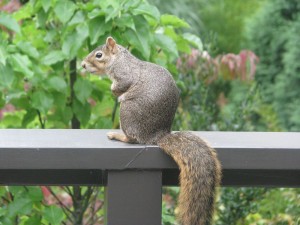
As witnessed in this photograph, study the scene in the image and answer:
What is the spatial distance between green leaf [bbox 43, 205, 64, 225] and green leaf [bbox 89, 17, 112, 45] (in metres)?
0.62

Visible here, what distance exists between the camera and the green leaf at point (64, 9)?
112 inches

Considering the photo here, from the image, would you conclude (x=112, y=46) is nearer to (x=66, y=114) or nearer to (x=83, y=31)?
(x=83, y=31)

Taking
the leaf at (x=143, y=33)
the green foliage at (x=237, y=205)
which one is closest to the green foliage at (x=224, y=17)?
the green foliage at (x=237, y=205)

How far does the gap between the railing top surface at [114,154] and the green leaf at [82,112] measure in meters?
1.01

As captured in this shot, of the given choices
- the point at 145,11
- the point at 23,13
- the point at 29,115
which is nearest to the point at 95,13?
the point at 145,11

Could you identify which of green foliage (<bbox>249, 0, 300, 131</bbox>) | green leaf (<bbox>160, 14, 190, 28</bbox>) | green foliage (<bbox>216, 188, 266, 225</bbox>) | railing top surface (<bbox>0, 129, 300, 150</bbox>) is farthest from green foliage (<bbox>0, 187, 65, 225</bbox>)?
green foliage (<bbox>249, 0, 300, 131</bbox>)

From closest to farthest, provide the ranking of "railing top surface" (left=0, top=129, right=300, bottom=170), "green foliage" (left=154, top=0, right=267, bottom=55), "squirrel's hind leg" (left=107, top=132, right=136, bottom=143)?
1. "railing top surface" (left=0, top=129, right=300, bottom=170)
2. "squirrel's hind leg" (left=107, top=132, right=136, bottom=143)
3. "green foliage" (left=154, top=0, right=267, bottom=55)

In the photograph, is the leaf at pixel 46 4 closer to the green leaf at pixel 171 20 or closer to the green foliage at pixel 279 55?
the green leaf at pixel 171 20

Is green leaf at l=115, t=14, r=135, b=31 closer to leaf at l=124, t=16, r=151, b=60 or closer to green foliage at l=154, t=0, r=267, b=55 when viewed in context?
leaf at l=124, t=16, r=151, b=60

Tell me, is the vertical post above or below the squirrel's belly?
below

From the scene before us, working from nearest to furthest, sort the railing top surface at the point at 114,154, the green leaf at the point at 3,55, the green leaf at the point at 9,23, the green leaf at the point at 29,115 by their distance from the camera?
the railing top surface at the point at 114,154 → the green leaf at the point at 3,55 → the green leaf at the point at 9,23 → the green leaf at the point at 29,115

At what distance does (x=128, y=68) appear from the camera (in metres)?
2.26

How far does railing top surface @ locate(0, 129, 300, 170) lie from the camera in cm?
191

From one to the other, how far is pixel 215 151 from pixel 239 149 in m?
0.06
